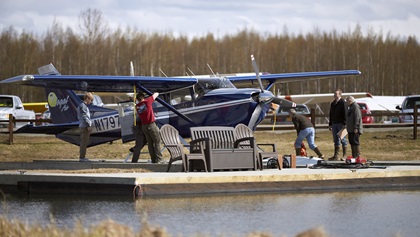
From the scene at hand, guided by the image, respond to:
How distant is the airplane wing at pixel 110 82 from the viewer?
23125 millimetres

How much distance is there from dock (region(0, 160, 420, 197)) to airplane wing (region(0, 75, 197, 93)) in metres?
5.88

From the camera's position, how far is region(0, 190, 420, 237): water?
12.5 metres

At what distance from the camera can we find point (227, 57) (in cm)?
9800

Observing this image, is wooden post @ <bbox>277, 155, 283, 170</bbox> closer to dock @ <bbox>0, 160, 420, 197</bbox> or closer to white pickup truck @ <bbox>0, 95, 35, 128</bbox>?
dock @ <bbox>0, 160, 420, 197</bbox>

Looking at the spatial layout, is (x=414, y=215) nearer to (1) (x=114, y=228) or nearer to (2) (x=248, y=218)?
(2) (x=248, y=218)

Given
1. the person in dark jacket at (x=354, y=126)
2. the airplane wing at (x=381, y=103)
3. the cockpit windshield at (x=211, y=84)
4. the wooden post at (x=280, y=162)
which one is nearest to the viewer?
the wooden post at (x=280, y=162)

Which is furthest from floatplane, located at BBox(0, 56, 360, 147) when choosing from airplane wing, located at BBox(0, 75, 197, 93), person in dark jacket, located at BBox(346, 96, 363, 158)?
person in dark jacket, located at BBox(346, 96, 363, 158)

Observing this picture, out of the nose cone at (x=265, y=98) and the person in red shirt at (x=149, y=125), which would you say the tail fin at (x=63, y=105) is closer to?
the person in red shirt at (x=149, y=125)

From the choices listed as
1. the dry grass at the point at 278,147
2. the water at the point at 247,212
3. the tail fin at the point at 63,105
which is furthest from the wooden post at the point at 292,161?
the tail fin at the point at 63,105

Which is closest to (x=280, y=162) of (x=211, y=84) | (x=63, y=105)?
(x=211, y=84)

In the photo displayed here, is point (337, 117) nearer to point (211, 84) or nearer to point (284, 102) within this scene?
point (284, 102)

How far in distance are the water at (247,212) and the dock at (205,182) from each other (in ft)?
0.99

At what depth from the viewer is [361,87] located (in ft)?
285

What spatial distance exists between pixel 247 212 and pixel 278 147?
17.4 meters
